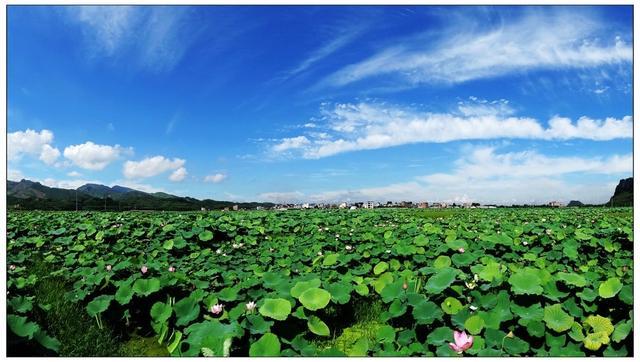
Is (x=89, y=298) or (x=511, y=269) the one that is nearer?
(x=89, y=298)

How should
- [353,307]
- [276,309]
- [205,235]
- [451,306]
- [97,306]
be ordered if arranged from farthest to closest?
1. [205,235]
2. [353,307]
3. [97,306]
4. [451,306]
5. [276,309]

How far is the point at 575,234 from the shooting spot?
6867 mm

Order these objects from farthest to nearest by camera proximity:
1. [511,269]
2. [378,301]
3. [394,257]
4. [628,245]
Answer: [628,245], [394,257], [511,269], [378,301]

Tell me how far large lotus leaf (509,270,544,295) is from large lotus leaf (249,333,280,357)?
1.85 metres

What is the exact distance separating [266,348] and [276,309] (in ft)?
1.71

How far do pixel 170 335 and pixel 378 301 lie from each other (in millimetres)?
1806

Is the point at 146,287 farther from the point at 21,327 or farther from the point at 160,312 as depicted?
the point at 21,327

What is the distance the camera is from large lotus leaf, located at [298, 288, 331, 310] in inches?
126

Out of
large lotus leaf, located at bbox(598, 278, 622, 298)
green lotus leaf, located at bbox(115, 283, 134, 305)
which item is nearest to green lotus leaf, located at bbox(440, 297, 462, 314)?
large lotus leaf, located at bbox(598, 278, 622, 298)

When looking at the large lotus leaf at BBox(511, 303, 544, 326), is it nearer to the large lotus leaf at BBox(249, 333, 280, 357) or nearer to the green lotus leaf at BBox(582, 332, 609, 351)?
the green lotus leaf at BBox(582, 332, 609, 351)

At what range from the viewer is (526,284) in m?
3.31

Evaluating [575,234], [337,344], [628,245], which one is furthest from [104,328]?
[628,245]

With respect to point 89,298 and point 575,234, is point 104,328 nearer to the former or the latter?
point 89,298

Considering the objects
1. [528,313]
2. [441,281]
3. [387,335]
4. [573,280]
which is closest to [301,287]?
[387,335]
